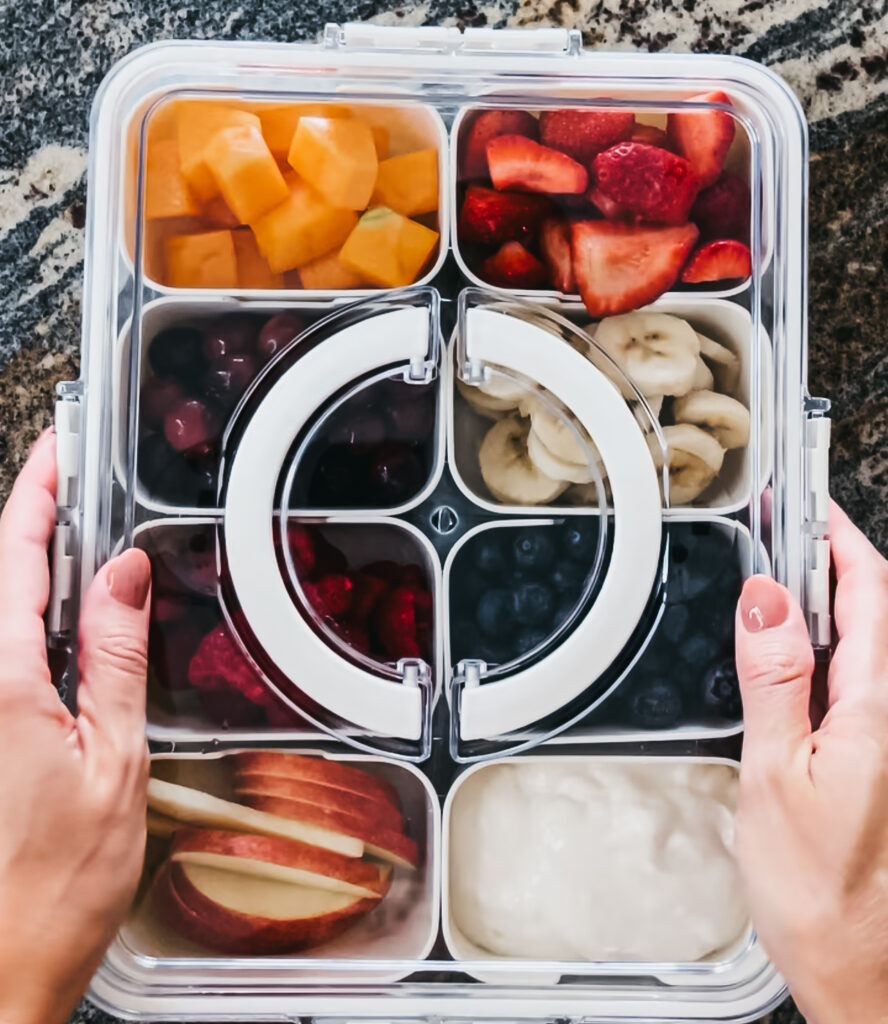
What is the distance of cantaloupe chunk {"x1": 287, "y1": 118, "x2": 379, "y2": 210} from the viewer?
0.83 meters

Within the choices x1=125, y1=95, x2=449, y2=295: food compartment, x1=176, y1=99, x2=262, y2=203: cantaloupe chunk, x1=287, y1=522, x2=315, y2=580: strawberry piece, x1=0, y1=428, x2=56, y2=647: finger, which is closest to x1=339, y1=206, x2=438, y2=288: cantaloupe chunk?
x1=125, y1=95, x2=449, y2=295: food compartment

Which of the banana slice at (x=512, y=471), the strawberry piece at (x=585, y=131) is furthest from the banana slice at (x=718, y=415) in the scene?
the strawberry piece at (x=585, y=131)

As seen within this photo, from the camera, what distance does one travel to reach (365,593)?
2.83ft

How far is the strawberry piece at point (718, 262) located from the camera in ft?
2.84

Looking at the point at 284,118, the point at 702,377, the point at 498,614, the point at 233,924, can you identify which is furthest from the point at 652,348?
the point at 233,924

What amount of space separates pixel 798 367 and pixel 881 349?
267 mm

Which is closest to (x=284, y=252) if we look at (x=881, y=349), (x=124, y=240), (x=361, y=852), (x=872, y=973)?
(x=124, y=240)

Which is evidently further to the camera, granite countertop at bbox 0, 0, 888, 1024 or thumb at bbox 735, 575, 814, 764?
granite countertop at bbox 0, 0, 888, 1024

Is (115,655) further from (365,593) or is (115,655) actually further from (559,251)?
(559,251)

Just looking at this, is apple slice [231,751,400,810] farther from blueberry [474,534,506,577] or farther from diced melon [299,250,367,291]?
diced melon [299,250,367,291]

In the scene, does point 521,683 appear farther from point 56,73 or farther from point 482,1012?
point 56,73

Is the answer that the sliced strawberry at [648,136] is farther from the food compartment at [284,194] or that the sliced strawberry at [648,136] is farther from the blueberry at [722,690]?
the blueberry at [722,690]

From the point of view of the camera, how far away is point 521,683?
842 mm

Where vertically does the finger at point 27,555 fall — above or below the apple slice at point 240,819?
above
